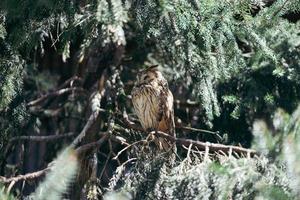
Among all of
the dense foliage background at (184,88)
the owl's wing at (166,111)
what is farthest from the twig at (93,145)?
the owl's wing at (166,111)

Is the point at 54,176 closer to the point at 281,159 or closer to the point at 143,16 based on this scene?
the point at 281,159

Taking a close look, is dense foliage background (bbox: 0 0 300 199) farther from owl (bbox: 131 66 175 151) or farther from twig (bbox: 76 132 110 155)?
owl (bbox: 131 66 175 151)

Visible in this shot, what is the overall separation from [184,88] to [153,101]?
768mm

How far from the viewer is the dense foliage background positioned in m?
3.06

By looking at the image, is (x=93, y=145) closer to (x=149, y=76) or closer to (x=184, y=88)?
(x=149, y=76)

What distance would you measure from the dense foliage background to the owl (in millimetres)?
140

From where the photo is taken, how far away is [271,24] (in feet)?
13.8

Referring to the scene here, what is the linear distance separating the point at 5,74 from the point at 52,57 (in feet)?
7.75

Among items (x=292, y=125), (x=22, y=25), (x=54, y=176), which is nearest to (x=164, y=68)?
(x=22, y=25)

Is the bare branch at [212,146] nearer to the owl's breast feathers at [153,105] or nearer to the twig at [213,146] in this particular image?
the twig at [213,146]

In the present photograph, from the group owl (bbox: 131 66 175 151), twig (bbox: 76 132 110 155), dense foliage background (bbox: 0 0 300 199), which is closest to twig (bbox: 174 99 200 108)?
dense foliage background (bbox: 0 0 300 199)

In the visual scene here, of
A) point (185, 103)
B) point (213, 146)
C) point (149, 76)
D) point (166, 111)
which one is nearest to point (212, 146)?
point (213, 146)

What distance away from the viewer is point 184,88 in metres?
5.74

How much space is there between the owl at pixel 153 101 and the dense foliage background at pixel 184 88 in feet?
0.46
